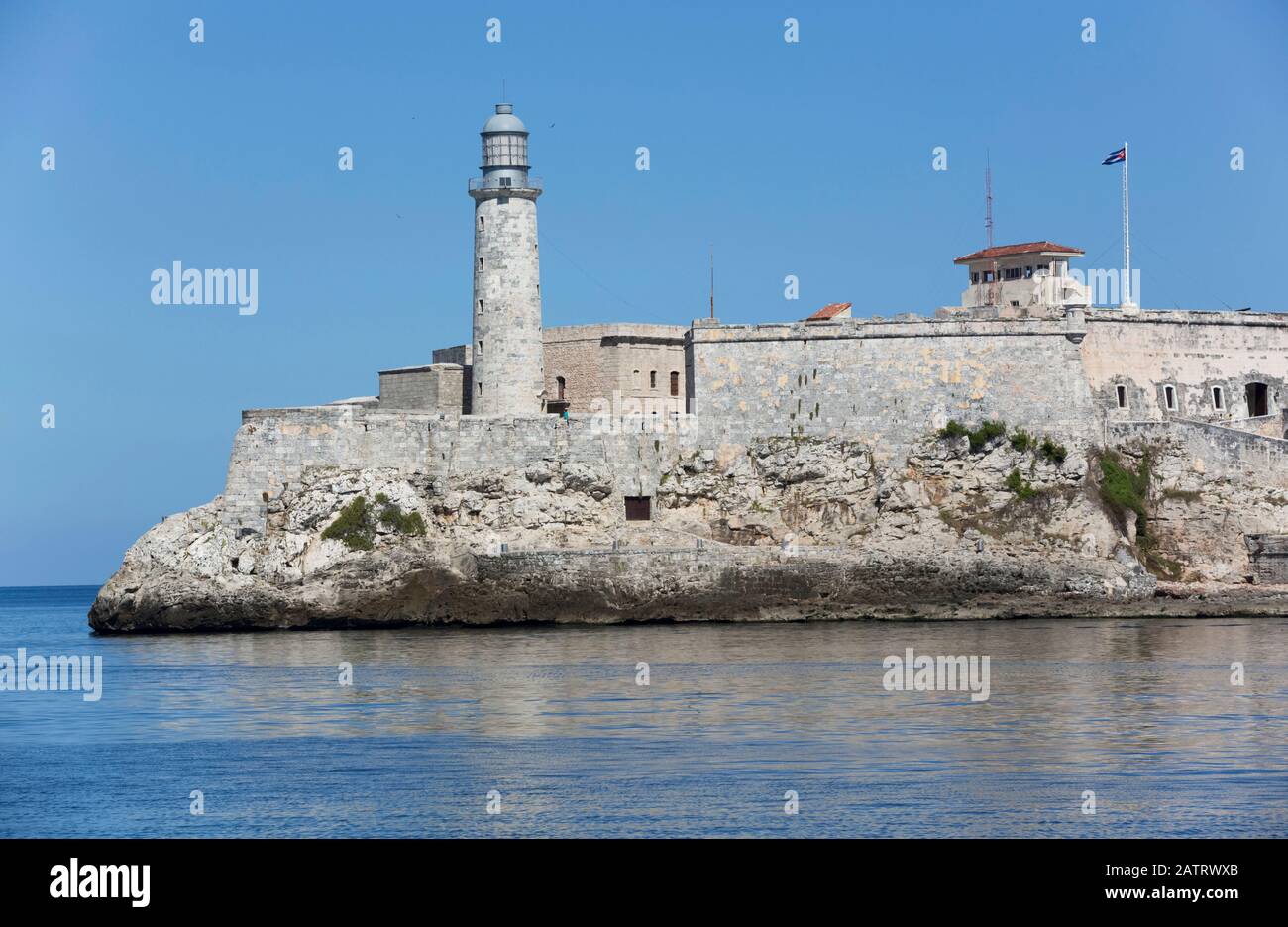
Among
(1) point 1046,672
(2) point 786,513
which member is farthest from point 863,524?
(1) point 1046,672

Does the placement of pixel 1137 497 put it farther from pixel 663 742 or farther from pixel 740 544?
pixel 663 742

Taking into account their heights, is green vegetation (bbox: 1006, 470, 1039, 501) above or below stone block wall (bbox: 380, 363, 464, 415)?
below

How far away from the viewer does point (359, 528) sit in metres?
35.4

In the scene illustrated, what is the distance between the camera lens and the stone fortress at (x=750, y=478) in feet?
116

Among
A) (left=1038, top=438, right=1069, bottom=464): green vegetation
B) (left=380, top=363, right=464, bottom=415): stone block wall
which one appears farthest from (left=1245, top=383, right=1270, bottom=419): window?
(left=380, top=363, right=464, bottom=415): stone block wall

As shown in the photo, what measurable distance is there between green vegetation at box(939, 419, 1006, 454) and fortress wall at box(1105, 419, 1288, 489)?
3.35 meters

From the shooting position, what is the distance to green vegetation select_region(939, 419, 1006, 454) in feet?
122

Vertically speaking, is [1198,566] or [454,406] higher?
[454,406]

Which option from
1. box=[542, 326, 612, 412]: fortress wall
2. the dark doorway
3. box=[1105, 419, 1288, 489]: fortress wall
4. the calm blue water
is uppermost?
box=[542, 326, 612, 412]: fortress wall

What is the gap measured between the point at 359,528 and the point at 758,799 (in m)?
20.8

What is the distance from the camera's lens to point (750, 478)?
3725 cm

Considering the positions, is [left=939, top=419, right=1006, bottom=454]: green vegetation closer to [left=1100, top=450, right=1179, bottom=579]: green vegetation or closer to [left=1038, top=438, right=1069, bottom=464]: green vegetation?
[left=1038, top=438, right=1069, bottom=464]: green vegetation
